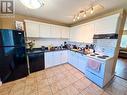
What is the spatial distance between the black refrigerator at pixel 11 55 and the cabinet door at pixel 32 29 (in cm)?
47

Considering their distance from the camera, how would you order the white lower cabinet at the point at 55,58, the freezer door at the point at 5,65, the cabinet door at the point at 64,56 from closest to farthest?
the freezer door at the point at 5,65
the white lower cabinet at the point at 55,58
the cabinet door at the point at 64,56

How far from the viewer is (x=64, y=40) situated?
14.9 ft

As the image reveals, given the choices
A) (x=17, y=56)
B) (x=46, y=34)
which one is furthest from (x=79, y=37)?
(x=17, y=56)

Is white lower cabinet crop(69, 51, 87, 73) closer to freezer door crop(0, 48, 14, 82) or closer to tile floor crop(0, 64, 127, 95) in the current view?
tile floor crop(0, 64, 127, 95)

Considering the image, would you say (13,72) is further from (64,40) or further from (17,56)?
(64,40)

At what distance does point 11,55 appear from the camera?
2289 millimetres

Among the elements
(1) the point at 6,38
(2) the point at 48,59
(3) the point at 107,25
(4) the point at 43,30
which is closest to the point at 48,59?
(2) the point at 48,59

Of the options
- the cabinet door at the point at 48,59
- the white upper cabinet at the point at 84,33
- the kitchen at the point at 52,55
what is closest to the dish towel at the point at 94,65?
the kitchen at the point at 52,55

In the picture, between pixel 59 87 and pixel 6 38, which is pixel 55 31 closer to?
pixel 6 38

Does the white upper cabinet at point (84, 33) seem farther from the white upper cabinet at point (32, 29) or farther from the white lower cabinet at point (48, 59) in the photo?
the white upper cabinet at point (32, 29)

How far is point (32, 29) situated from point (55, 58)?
1.76 metres

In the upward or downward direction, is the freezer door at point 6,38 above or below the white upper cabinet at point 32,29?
below

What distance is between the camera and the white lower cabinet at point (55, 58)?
3329mm

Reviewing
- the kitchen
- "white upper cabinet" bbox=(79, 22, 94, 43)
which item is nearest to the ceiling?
the kitchen
